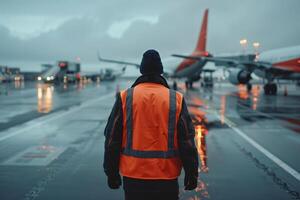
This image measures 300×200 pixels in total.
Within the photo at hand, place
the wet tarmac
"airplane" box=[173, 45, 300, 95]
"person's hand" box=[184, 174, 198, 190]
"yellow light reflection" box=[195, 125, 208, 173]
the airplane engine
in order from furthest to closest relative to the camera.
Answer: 1. the airplane engine
2. "airplane" box=[173, 45, 300, 95]
3. "yellow light reflection" box=[195, 125, 208, 173]
4. the wet tarmac
5. "person's hand" box=[184, 174, 198, 190]

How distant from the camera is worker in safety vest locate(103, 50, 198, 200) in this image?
3309 millimetres

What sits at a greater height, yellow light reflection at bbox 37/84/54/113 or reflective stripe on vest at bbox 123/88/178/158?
reflective stripe on vest at bbox 123/88/178/158

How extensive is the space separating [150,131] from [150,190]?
1.76ft

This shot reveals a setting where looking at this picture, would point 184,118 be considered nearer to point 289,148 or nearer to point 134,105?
point 134,105

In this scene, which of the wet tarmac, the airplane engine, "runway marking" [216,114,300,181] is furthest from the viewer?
the airplane engine

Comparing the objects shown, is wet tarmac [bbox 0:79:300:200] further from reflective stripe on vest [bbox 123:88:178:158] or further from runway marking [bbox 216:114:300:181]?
reflective stripe on vest [bbox 123:88:178:158]

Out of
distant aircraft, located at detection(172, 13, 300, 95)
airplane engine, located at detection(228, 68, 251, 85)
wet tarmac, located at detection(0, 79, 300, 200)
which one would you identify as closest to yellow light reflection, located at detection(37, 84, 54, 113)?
wet tarmac, located at detection(0, 79, 300, 200)

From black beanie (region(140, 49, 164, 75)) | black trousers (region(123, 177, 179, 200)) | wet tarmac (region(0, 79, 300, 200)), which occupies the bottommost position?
wet tarmac (region(0, 79, 300, 200))

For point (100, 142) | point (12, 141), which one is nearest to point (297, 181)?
point (100, 142)

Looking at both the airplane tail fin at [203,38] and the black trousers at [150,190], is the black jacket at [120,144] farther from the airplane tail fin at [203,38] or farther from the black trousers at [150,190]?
the airplane tail fin at [203,38]

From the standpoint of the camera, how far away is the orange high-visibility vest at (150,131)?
3305 mm

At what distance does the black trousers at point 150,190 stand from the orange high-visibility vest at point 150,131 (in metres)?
0.05

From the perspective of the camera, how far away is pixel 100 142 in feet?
32.1

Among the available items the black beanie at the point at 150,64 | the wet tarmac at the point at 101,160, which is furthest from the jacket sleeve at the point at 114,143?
the wet tarmac at the point at 101,160
